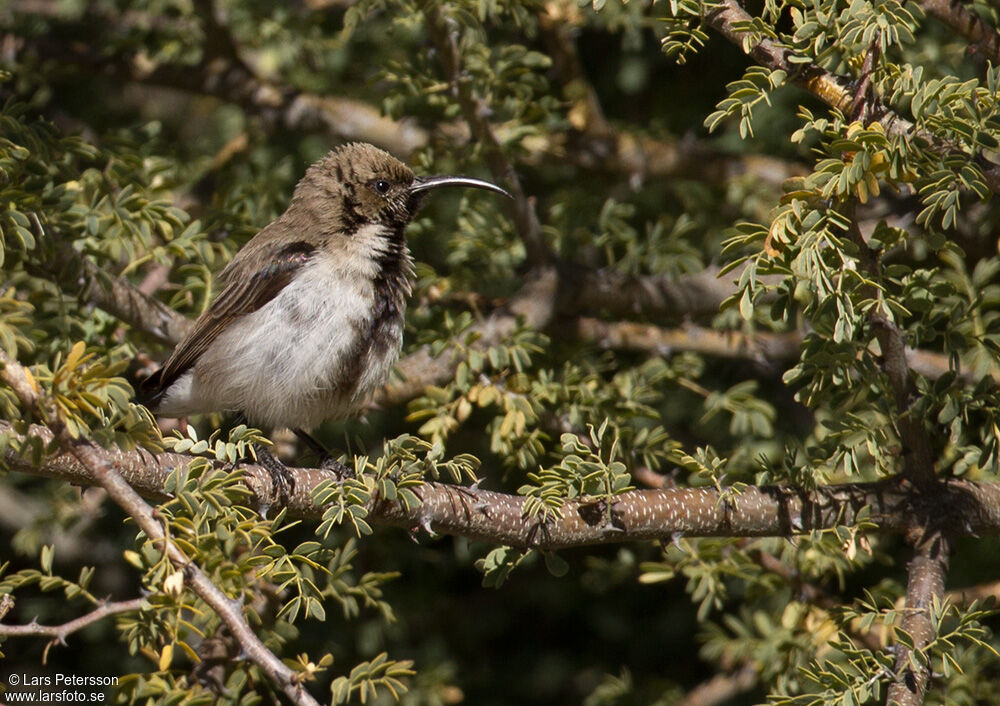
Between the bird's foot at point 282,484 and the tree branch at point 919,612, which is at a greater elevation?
the bird's foot at point 282,484

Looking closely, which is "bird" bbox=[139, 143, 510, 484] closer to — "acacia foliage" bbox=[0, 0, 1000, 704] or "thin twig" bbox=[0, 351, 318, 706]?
"acacia foliage" bbox=[0, 0, 1000, 704]

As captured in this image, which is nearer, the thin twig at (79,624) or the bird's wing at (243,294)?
the thin twig at (79,624)

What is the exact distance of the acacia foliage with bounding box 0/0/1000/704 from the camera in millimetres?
2486

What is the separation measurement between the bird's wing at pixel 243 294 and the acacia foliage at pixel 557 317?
0.11 metres

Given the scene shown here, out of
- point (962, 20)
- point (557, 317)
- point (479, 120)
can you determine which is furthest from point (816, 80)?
point (557, 317)

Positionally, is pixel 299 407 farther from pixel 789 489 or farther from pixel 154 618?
pixel 789 489

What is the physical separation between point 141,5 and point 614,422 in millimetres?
2803

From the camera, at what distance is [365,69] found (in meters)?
5.14

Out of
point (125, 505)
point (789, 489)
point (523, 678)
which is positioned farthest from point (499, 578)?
point (523, 678)

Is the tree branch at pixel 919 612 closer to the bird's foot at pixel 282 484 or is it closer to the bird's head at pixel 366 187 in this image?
the bird's foot at pixel 282 484

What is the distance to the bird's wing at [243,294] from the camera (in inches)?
150

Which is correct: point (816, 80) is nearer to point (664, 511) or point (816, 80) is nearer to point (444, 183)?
point (664, 511)

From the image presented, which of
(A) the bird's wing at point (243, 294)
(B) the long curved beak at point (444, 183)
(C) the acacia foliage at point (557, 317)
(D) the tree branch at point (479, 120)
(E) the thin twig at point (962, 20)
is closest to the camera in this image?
(C) the acacia foliage at point (557, 317)

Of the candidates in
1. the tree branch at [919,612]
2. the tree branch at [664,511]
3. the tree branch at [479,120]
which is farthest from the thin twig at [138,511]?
the tree branch at [479,120]
